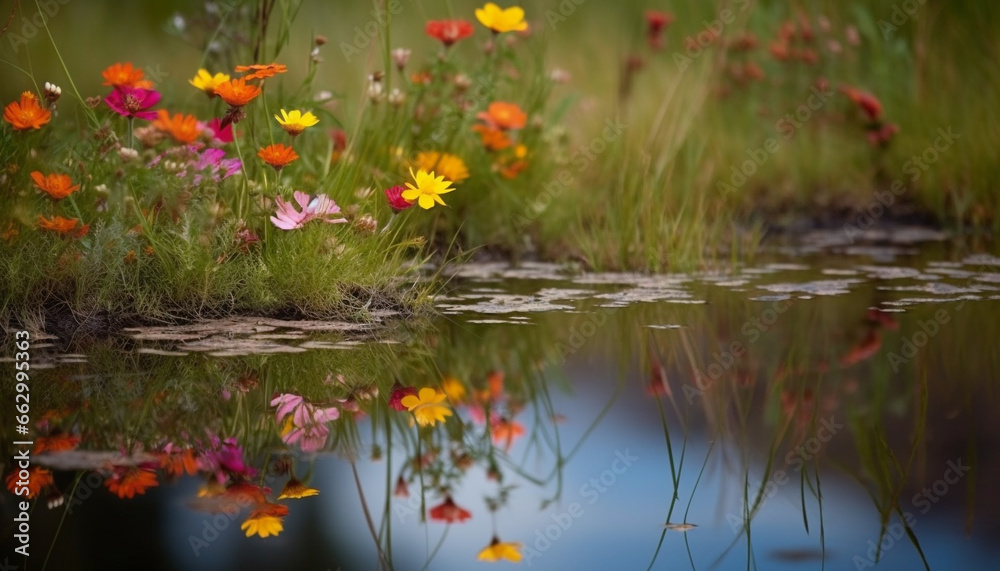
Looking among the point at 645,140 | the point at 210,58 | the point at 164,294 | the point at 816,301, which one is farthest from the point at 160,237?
the point at 645,140

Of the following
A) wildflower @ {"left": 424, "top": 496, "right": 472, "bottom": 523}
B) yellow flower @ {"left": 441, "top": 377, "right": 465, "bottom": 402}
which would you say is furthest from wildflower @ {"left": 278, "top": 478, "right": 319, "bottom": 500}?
yellow flower @ {"left": 441, "top": 377, "right": 465, "bottom": 402}

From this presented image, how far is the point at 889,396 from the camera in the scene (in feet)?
7.77

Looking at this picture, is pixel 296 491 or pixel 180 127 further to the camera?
pixel 180 127

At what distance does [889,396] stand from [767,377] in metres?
0.28

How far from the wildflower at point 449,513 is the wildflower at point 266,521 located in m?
0.23

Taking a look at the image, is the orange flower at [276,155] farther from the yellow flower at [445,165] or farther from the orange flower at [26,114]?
the yellow flower at [445,165]

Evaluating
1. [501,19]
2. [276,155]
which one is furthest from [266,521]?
[501,19]

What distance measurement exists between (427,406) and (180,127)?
1.44 meters

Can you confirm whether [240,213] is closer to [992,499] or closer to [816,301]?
[816,301]

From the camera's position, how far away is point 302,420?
2.08 m

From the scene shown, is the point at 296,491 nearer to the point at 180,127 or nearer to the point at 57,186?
the point at 57,186

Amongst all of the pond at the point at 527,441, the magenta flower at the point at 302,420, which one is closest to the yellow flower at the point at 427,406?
the pond at the point at 527,441

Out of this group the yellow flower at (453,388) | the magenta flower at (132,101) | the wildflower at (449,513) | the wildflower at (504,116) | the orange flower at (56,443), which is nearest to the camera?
the wildflower at (449,513)

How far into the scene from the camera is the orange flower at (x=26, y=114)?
9.04 ft
